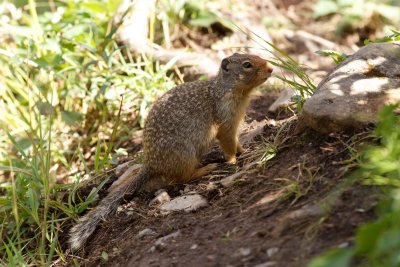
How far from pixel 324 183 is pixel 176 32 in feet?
15.2

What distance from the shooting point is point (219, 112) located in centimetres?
490

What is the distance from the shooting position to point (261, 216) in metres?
3.45

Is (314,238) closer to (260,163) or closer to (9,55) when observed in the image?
(260,163)

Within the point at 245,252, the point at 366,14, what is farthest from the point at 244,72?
the point at 366,14

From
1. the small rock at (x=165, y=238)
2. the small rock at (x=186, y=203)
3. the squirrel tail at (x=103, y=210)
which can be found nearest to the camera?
the small rock at (x=165, y=238)

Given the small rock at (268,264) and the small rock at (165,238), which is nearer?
the small rock at (268,264)

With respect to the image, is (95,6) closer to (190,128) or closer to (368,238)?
(190,128)

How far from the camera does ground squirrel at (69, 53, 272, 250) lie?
15.3 ft

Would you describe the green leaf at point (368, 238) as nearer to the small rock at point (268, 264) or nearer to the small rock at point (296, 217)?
the small rock at point (268, 264)

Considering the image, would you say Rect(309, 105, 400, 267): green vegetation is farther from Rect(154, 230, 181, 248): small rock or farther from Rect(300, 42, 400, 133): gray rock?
Rect(154, 230, 181, 248): small rock

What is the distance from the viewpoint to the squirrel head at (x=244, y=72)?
4.92 metres

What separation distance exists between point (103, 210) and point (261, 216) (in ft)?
4.97

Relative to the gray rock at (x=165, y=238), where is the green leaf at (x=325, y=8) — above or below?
above

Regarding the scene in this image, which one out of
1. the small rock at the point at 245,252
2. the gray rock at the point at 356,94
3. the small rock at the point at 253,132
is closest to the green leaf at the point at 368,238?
the small rock at the point at 245,252
